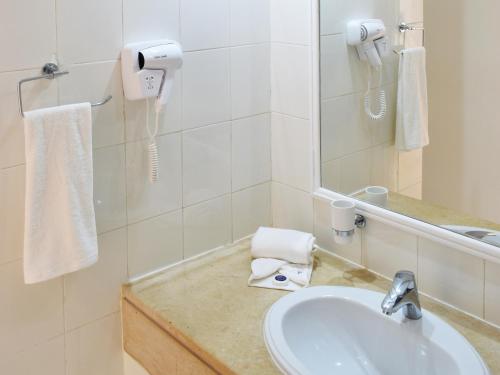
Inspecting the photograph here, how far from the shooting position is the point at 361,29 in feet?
6.13

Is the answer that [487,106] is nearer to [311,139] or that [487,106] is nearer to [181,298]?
[311,139]

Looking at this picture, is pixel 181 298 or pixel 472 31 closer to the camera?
pixel 472 31

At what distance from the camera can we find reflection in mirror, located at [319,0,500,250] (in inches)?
62.9

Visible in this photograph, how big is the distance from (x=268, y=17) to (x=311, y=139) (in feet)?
1.33

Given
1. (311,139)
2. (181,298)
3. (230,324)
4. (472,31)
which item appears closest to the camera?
(472,31)

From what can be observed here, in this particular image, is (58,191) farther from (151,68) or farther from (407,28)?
(407,28)

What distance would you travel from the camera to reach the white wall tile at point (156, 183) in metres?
1.82

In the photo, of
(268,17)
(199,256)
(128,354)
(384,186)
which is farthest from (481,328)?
(268,17)

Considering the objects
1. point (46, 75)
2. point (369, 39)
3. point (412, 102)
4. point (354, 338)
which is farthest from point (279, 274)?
point (46, 75)

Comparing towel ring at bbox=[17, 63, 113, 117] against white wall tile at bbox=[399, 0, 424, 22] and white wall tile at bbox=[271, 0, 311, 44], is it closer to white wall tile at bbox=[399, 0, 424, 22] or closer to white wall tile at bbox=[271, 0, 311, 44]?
white wall tile at bbox=[271, 0, 311, 44]

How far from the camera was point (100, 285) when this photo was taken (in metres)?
1.83

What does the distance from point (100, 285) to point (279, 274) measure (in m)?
0.51

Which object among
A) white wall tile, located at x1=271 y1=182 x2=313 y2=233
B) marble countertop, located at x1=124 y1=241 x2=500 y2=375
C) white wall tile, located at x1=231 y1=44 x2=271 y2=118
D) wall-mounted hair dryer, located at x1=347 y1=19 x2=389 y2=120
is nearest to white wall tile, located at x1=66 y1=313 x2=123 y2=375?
marble countertop, located at x1=124 y1=241 x2=500 y2=375

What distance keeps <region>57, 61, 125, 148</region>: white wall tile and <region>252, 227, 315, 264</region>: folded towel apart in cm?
52
